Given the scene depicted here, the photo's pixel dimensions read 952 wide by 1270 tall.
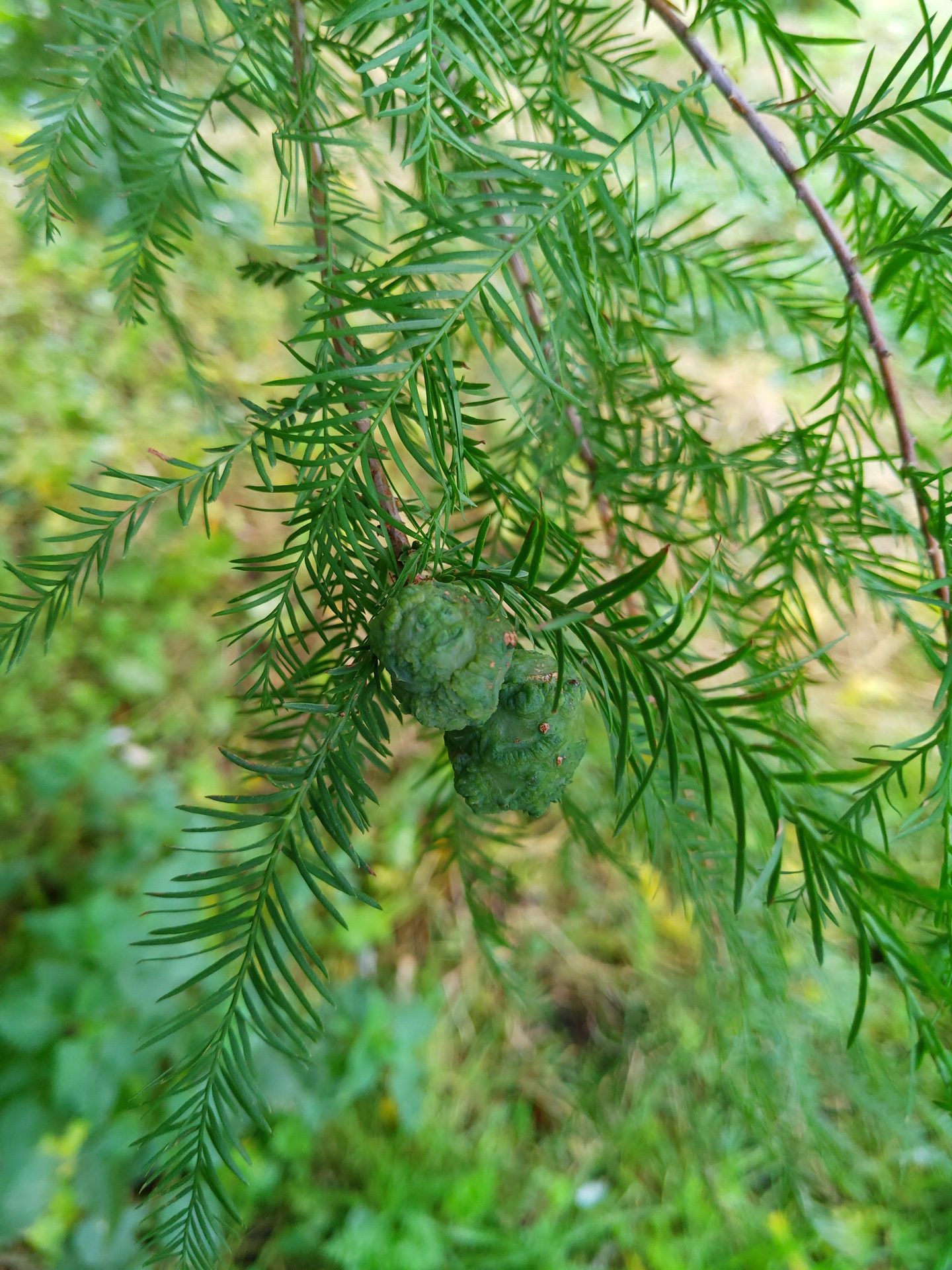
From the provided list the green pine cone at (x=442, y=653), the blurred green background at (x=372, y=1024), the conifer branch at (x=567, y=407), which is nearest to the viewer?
the green pine cone at (x=442, y=653)

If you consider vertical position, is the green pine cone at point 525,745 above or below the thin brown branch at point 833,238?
below

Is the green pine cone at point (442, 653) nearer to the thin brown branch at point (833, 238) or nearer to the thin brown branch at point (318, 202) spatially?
the thin brown branch at point (318, 202)

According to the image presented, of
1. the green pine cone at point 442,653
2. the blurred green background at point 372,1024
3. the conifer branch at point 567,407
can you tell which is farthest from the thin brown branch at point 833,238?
the blurred green background at point 372,1024

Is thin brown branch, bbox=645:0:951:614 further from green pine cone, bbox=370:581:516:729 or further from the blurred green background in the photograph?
the blurred green background

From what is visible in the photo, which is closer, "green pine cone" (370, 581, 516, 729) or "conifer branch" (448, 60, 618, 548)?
"green pine cone" (370, 581, 516, 729)

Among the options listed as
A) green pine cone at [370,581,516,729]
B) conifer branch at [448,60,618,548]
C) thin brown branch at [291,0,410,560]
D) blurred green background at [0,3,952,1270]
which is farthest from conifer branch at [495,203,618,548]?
blurred green background at [0,3,952,1270]

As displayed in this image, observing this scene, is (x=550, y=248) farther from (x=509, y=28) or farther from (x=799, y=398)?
(x=799, y=398)

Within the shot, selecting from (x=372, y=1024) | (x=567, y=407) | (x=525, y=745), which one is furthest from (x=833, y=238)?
(x=372, y=1024)
